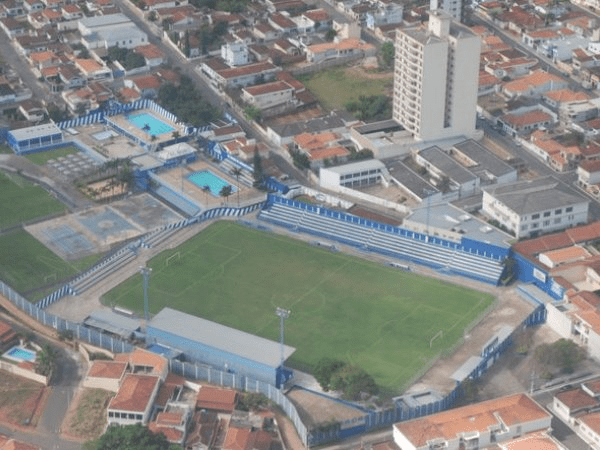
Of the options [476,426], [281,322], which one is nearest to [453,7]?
[281,322]

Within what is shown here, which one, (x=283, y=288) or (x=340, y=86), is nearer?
(x=283, y=288)

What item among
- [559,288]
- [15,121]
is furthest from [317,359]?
[15,121]

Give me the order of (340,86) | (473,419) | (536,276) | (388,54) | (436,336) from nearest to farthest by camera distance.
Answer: (473,419) → (436,336) → (536,276) → (340,86) → (388,54)

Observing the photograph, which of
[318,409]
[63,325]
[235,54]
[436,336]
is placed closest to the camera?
[318,409]

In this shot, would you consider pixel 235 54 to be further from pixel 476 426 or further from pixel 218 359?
pixel 476 426

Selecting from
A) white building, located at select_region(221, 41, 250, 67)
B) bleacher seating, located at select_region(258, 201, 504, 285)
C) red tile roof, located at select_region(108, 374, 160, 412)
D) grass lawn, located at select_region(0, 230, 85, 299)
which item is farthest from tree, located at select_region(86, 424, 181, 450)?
white building, located at select_region(221, 41, 250, 67)

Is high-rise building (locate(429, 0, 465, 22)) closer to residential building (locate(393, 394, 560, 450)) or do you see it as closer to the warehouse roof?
the warehouse roof

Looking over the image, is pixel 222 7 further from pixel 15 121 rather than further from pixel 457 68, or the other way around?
pixel 457 68
